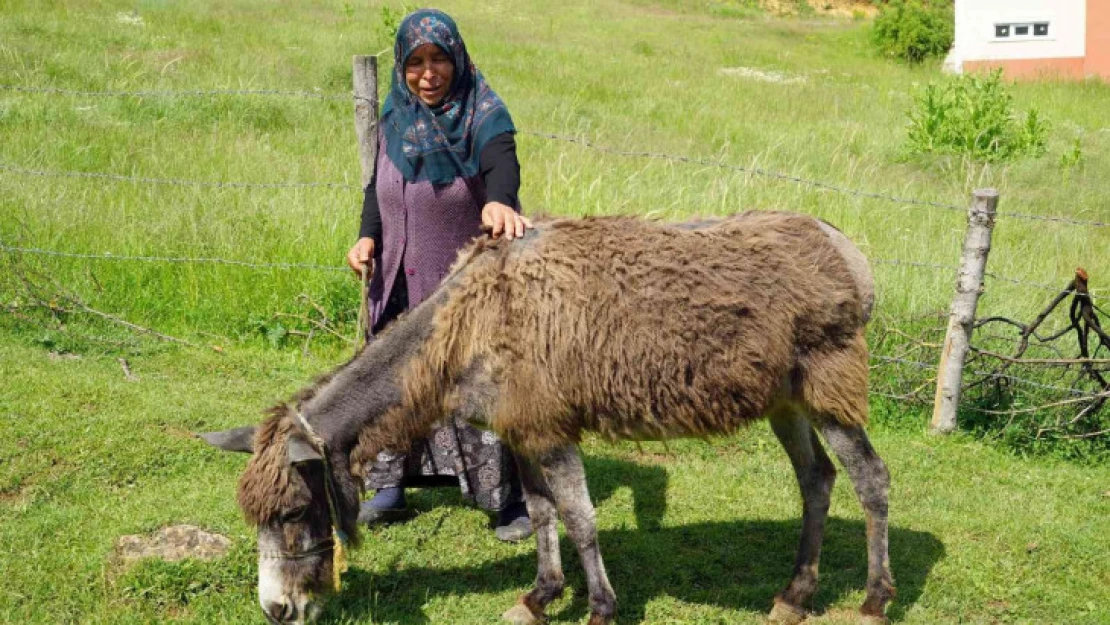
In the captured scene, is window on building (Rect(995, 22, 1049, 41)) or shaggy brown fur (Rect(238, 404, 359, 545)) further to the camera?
window on building (Rect(995, 22, 1049, 41))

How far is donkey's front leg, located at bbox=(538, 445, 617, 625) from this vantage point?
447cm

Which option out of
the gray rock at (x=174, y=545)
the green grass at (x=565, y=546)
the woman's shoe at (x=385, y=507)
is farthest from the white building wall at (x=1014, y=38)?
the gray rock at (x=174, y=545)

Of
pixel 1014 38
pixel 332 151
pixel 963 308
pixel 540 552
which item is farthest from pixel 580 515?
pixel 1014 38

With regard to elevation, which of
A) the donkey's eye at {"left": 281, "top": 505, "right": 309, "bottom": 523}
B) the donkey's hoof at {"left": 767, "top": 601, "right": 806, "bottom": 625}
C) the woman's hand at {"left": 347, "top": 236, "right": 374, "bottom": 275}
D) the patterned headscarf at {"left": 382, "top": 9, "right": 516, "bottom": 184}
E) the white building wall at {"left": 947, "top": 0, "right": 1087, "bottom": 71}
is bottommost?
the donkey's hoof at {"left": 767, "top": 601, "right": 806, "bottom": 625}

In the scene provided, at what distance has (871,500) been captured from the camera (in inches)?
185

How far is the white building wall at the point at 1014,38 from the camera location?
2656 cm

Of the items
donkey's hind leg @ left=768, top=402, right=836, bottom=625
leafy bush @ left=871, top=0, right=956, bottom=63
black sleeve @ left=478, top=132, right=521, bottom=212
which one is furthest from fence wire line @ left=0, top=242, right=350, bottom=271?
leafy bush @ left=871, top=0, right=956, bottom=63

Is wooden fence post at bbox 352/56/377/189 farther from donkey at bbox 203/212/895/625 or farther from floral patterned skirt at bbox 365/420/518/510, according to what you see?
donkey at bbox 203/212/895/625

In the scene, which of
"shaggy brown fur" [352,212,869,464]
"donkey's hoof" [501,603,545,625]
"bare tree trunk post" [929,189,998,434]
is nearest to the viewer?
"shaggy brown fur" [352,212,869,464]

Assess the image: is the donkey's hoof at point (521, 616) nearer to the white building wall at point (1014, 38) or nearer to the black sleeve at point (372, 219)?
the black sleeve at point (372, 219)

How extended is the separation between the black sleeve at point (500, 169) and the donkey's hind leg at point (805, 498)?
5.14 ft

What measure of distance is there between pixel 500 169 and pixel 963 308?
352cm

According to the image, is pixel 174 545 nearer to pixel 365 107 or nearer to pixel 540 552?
pixel 540 552

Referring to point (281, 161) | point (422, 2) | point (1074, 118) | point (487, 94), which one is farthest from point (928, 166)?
point (422, 2)
